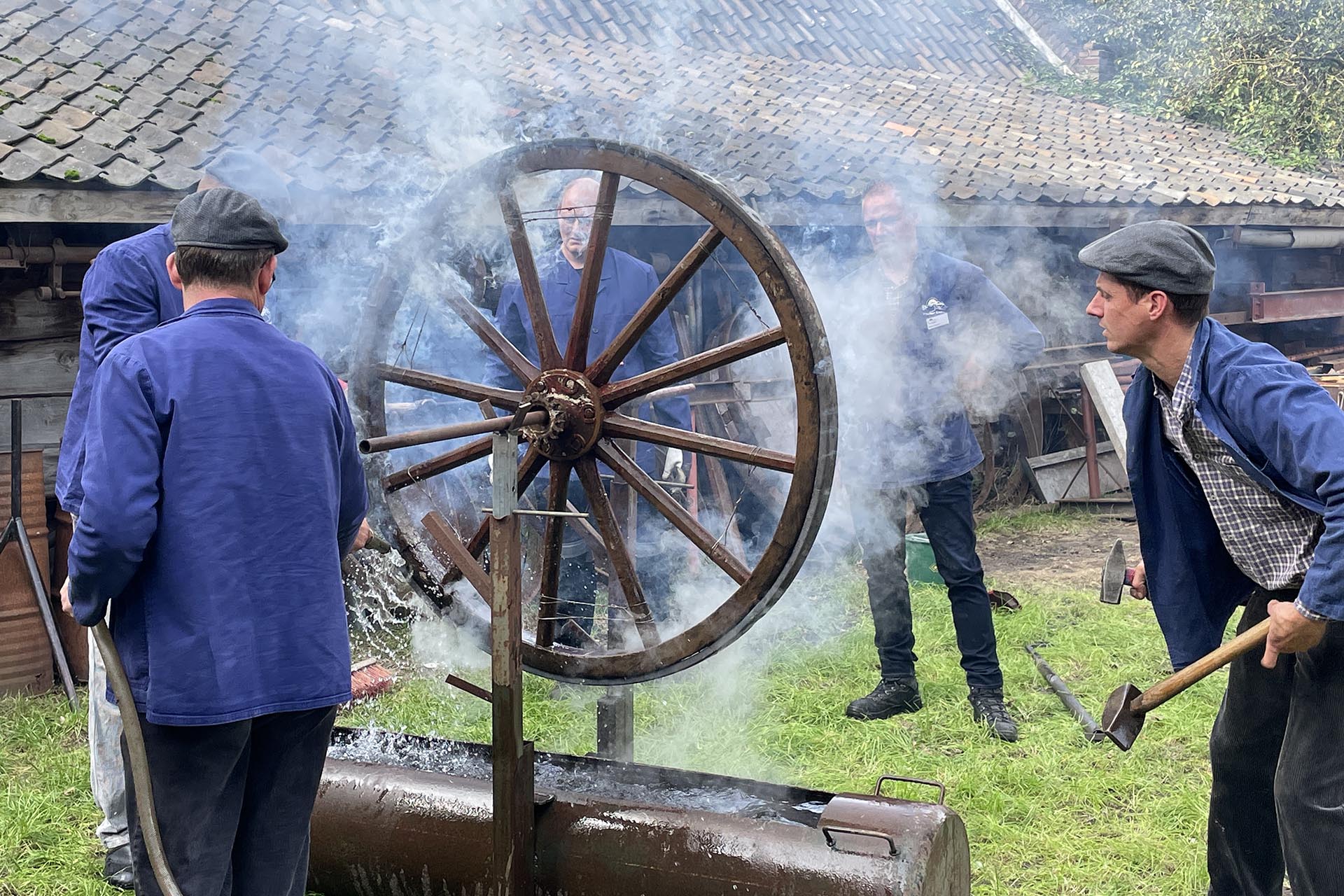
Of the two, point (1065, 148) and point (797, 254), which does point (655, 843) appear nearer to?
point (797, 254)

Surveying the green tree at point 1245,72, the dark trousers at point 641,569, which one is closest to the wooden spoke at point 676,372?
the dark trousers at point 641,569

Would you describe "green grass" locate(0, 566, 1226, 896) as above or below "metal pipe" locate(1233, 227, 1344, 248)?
below

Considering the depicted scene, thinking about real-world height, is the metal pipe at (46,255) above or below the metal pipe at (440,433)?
above

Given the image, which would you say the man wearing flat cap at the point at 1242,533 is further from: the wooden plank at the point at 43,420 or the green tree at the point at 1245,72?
the green tree at the point at 1245,72

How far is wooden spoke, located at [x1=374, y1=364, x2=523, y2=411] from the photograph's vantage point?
123 inches

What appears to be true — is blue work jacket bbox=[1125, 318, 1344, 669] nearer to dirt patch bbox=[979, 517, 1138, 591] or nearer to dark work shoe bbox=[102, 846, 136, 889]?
dark work shoe bbox=[102, 846, 136, 889]

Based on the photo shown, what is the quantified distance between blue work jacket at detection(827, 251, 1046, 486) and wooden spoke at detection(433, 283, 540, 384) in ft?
5.61

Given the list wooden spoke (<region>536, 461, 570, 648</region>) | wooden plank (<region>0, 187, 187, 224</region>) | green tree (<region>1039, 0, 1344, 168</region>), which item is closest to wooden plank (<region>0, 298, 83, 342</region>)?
wooden plank (<region>0, 187, 187, 224</region>)

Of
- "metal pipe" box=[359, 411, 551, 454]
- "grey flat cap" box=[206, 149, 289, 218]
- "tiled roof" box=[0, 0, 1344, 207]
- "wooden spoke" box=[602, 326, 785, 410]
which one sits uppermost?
"tiled roof" box=[0, 0, 1344, 207]

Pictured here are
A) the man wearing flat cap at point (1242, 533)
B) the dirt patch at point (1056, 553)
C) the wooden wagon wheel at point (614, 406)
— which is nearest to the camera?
the man wearing flat cap at point (1242, 533)

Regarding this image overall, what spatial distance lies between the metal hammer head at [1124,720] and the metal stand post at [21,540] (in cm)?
435

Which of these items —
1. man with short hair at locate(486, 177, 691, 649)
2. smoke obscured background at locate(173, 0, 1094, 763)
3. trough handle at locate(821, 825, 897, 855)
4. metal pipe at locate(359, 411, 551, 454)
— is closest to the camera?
trough handle at locate(821, 825, 897, 855)

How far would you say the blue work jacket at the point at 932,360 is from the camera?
4.35 meters

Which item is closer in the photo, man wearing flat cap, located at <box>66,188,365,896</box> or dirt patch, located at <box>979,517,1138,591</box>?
man wearing flat cap, located at <box>66,188,365,896</box>
